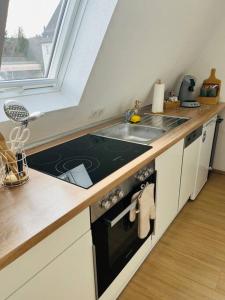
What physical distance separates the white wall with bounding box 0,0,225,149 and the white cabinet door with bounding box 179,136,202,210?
0.66m

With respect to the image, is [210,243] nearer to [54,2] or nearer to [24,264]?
[24,264]

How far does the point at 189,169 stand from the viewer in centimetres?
205

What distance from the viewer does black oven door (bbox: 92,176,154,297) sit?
1.09 meters

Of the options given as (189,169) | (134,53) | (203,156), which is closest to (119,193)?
(134,53)

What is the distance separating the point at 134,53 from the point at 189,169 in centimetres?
107

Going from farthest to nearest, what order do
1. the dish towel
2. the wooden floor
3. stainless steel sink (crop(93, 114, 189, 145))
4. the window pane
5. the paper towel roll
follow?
1. the paper towel roll
2. stainless steel sink (crop(93, 114, 189, 145))
3. the wooden floor
4. the dish towel
5. the window pane

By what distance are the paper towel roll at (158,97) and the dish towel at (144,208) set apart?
39.4 inches

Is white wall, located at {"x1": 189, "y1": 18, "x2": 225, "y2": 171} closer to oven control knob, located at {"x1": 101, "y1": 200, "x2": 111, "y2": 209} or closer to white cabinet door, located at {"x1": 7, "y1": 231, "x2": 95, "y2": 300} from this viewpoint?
oven control knob, located at {"x1": 101, "y1": 200, "x2": 111, "y2": 209}

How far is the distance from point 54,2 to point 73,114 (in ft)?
2.10

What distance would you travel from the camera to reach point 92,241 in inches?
41.0

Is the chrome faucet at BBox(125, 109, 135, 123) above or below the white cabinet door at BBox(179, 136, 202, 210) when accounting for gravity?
above

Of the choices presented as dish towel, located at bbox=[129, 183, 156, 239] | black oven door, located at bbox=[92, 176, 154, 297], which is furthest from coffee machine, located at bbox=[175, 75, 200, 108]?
black oven door, located at bbox=[92, 176, 154, 297]

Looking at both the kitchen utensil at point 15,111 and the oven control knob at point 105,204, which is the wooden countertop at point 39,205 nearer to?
the oven control knob at point 105,204

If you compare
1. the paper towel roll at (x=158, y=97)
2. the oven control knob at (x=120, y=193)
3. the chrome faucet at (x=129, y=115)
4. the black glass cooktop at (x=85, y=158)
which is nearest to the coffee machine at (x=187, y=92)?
the paper towel roll at (x=158, y=97)
